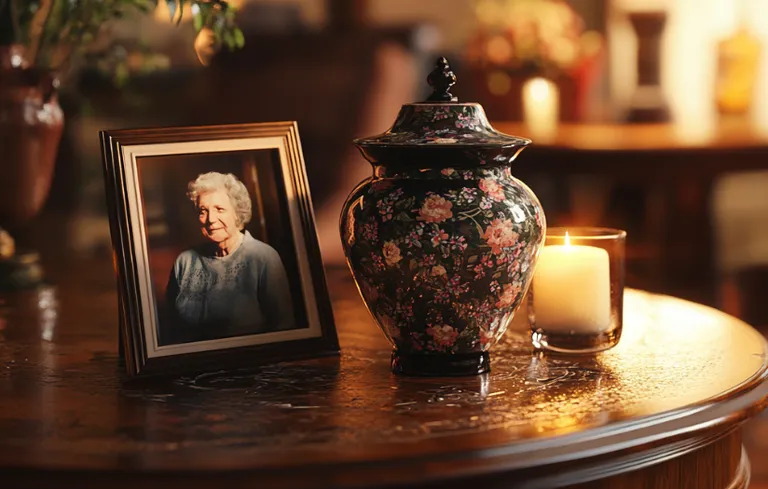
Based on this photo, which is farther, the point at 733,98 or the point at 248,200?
the point at 733,98

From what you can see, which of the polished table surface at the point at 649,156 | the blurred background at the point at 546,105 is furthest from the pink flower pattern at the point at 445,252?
the polished table surface at the point at 649,156

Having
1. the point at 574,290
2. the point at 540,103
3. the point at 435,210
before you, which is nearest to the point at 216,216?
the point at 435,210

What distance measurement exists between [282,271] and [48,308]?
1.56ft

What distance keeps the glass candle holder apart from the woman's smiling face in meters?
0.30

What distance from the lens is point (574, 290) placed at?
1.07 metres

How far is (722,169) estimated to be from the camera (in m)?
2.77

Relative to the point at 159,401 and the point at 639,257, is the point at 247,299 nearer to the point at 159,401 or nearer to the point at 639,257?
the point at 159,401

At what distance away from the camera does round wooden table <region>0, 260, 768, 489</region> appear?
73 centimetres

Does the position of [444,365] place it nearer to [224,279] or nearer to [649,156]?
[224,279]

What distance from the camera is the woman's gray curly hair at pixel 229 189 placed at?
104cm

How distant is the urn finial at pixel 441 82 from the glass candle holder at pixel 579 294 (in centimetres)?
18

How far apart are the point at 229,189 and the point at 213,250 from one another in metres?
0.06

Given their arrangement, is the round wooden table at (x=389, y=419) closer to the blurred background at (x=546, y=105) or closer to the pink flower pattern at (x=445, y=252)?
the pink flower pattern at (x=445, y=252)

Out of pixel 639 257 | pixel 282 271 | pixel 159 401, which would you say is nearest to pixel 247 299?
pixel 282 271
